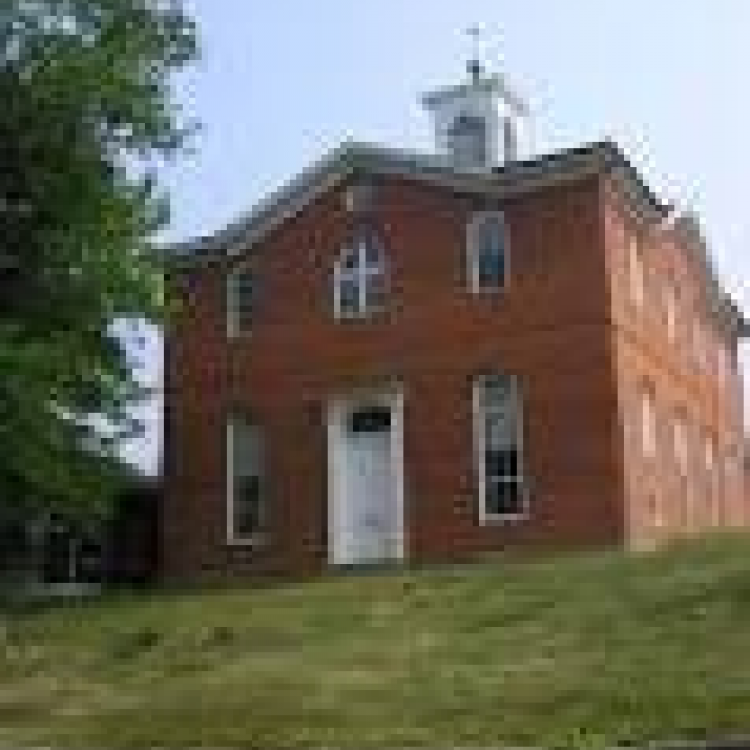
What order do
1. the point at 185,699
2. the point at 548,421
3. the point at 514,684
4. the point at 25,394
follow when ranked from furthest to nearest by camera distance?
the point at 548,421
the point at 25,394
the point at 185,699
the point at 514,684

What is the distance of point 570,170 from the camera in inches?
1201

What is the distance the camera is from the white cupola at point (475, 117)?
3734 centimetres

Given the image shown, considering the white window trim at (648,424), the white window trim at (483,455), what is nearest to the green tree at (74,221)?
the white window trim at (483,455)

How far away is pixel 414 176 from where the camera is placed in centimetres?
3222

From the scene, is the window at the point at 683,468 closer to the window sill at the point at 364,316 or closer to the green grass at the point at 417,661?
the window sill at the point at 364,316

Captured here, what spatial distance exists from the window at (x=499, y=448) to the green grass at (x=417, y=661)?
201 cm

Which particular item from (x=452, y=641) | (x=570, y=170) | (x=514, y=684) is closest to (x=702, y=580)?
(x=452, y=641)

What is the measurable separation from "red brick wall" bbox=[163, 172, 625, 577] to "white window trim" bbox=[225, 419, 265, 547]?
0.52 feet

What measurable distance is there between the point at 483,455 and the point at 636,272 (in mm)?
4947

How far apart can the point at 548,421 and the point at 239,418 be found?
6.36 metres

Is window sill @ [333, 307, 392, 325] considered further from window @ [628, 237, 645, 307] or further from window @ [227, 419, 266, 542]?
window @ [628, 237, 645, 307]

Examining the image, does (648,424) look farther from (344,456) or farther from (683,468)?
(344,456)

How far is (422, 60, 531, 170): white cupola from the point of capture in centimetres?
3734

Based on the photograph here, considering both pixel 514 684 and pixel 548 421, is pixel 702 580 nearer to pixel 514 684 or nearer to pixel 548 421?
pixel 514 684
